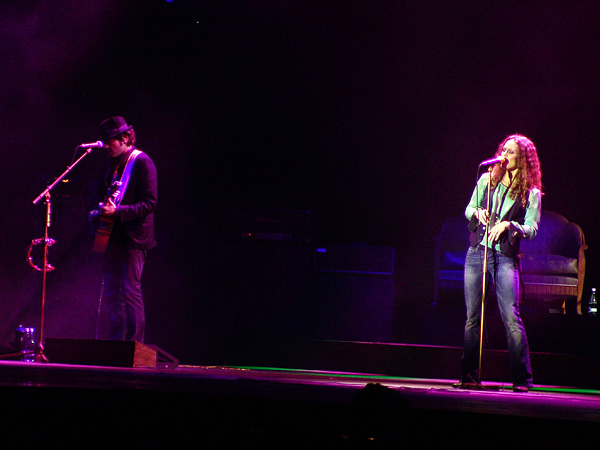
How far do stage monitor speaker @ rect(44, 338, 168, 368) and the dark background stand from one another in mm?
1220

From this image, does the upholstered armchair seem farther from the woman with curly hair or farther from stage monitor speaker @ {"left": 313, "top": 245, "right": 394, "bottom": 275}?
the woman with curly hair

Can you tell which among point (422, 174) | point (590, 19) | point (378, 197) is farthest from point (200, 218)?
point (590, 19)

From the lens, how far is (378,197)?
20.8 feet

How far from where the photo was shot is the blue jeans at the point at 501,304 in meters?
3.80

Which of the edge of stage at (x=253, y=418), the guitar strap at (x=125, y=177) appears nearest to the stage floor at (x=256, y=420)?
the edge of stage at (x=253, y=418)

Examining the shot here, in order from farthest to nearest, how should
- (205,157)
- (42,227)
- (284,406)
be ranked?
(205,157)
(42,227)
(284,406)

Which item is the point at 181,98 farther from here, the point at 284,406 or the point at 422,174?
the point at 284,406

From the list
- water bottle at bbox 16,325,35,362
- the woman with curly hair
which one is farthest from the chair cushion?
water bottle at bbox 16,325,35,362

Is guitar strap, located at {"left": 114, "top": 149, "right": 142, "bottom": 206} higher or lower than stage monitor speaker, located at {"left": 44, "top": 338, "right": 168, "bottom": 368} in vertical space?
higher

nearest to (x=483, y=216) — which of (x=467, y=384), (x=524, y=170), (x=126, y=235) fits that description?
(x=524, y=170)

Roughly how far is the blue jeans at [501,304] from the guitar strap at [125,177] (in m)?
2.28

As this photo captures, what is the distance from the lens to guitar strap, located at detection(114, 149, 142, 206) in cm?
441

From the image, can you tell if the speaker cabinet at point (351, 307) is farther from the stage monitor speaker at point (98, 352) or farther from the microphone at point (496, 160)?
the microphone at point (496, 160)

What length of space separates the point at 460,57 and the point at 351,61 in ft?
3.13
